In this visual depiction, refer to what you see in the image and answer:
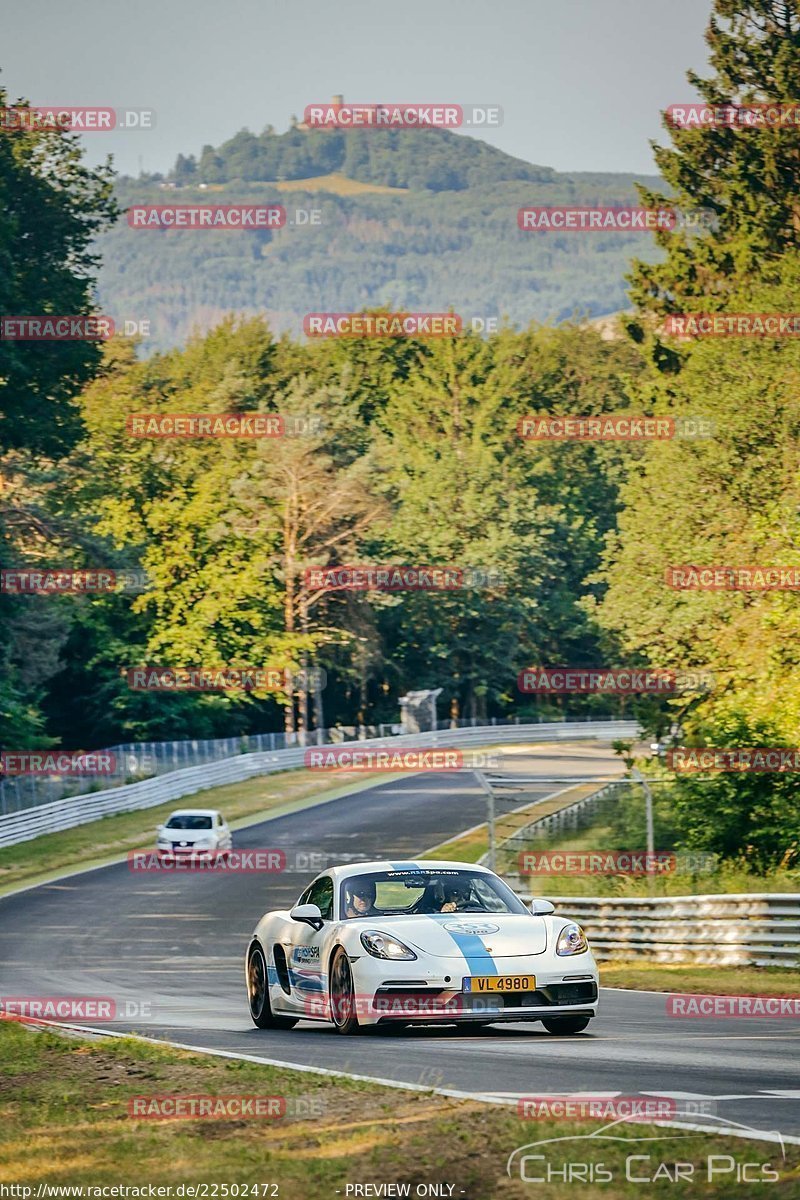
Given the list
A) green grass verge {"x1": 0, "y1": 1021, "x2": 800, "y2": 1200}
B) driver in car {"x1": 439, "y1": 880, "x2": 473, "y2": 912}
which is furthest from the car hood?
green grass verge {"x1": 0, "y1": 1021, "x2": 800, "y2": 1200}

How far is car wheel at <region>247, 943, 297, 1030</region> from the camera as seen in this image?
48.4 feet

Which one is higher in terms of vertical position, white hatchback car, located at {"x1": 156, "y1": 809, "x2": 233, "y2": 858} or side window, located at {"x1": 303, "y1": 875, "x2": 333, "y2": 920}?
side window, located at {"x1": 303, "y1": 875, "x2": 333, "y2": 920}

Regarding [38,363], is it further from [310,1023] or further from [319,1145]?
[319,1145]

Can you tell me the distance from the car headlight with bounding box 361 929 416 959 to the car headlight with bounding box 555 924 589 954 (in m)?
1.04

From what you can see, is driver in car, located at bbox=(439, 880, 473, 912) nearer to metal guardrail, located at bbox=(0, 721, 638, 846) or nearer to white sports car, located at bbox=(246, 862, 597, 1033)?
white sports car, located at bbox=(246, 862, 597, 1033)

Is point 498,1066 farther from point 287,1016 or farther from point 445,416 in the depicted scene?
point 445,416

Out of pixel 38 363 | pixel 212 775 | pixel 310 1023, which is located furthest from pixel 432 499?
Answer: pixel 310 1023

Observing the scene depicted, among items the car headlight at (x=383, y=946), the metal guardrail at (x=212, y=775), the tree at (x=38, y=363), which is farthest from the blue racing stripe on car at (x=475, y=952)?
the tree at (x=38, y=363)

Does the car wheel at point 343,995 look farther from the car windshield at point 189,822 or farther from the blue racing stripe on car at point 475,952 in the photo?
the car windshield at point 189,822

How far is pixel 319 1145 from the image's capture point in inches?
320

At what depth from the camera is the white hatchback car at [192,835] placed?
144 feet

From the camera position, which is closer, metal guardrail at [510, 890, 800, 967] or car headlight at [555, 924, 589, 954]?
car headlight at [555, 924, 589, 954]

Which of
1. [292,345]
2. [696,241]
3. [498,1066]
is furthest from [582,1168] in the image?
[292,345]

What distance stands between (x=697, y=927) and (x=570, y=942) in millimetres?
11101
